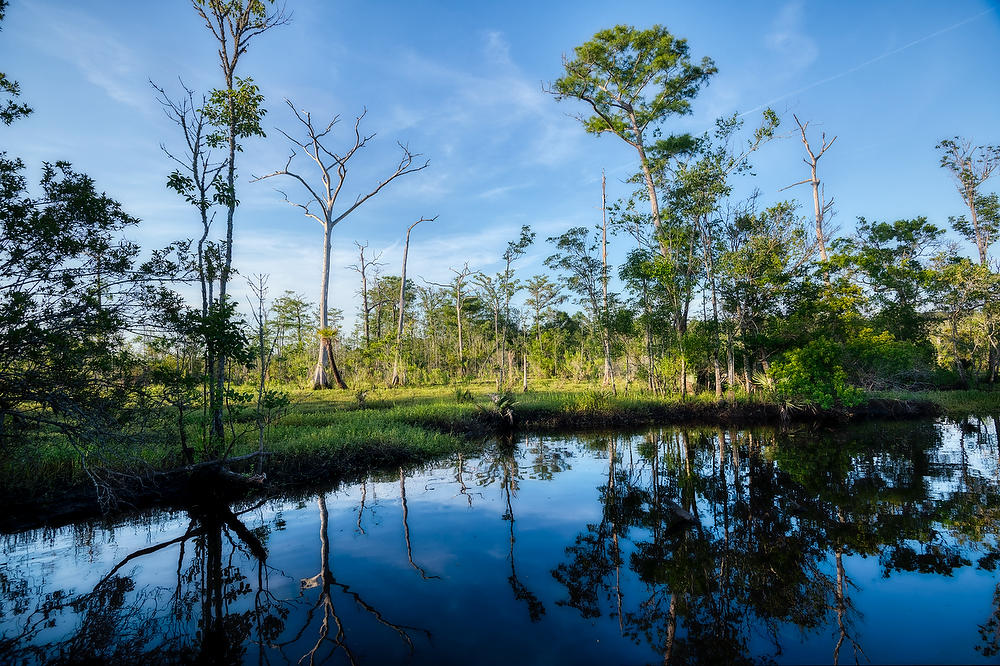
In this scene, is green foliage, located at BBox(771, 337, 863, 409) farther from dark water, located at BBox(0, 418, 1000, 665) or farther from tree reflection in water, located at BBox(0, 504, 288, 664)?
tree reflection in water, located at BBox(0, 504, 288, 664)

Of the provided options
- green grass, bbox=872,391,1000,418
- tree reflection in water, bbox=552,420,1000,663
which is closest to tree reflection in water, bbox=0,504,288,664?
tree reflection in water, bbox=552,420,1000,663

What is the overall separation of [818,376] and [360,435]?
15.3 metres

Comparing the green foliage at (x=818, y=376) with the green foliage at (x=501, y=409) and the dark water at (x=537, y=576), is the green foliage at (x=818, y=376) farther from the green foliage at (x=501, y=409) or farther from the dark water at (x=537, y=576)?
the green foliage at (x=501, y=409)

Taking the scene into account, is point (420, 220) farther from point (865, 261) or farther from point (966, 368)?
point (966, 368)

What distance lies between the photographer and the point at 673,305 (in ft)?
61.9

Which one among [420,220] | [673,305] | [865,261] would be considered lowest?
[673,305]

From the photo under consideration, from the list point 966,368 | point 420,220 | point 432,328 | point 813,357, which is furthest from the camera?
point 432,328

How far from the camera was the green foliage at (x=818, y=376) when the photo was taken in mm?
→ 15914

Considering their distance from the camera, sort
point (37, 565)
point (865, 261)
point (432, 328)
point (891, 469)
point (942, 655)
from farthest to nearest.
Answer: point (432, 328) < point (865, 261) < point (891, 469) < point (37, 565) < point (942, 655)

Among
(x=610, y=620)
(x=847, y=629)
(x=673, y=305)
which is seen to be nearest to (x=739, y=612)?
(x=847, y=629)

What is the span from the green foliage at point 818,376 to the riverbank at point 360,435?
79cm

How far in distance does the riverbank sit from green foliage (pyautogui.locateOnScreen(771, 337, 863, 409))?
790 millimetres

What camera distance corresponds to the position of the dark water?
3.95m

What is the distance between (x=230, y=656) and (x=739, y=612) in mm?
4540
